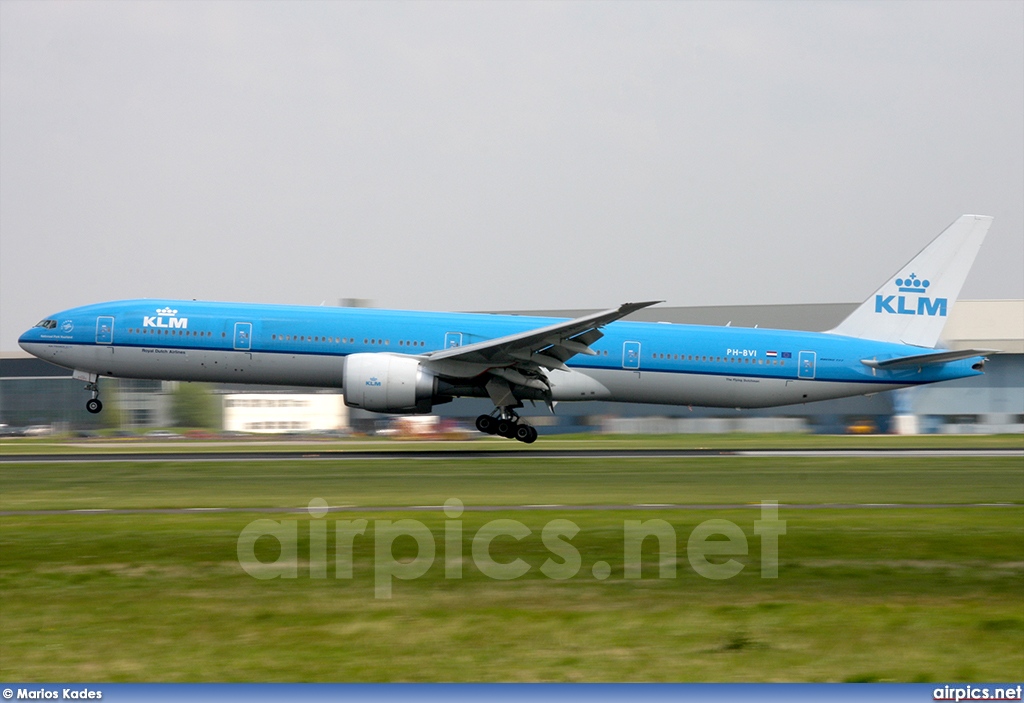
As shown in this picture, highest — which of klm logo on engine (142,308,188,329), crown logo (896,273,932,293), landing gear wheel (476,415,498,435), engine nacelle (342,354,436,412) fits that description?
crown logo (896,273,932,293)

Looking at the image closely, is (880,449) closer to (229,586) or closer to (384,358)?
(384,358)

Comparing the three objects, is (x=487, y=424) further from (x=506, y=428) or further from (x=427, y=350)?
(x=427, y=350)

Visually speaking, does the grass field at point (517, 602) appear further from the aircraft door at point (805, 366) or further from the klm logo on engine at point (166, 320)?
the aircraft door at point (805, 366)

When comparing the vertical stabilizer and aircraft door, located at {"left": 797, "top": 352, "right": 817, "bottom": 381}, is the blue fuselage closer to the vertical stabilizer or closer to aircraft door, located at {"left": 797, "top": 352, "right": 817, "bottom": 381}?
aircraft door, located at {"left": 797, "top": 352, "right": 817, "bottom": 381}

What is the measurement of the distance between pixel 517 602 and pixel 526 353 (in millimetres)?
20265

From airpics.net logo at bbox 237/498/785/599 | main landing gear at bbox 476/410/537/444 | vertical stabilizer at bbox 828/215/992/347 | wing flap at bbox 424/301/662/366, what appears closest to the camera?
airpics.net logo at bbox 237/498/785/599

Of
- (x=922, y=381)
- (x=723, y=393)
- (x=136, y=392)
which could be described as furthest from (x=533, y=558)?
(x=136, y=392)

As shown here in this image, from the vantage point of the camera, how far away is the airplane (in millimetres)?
29984

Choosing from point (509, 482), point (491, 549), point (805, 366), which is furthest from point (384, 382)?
point (491, 549)

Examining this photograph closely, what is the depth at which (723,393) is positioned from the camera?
108ft

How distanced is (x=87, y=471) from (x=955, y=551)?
1927cm

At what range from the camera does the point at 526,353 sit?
30.3m

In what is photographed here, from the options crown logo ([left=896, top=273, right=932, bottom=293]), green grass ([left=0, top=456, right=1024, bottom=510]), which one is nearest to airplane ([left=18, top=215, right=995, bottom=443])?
crown logo ([left=896, top=273, right=932, bottom=293])

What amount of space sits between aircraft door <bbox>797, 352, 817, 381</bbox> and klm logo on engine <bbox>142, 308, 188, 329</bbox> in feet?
61.5
